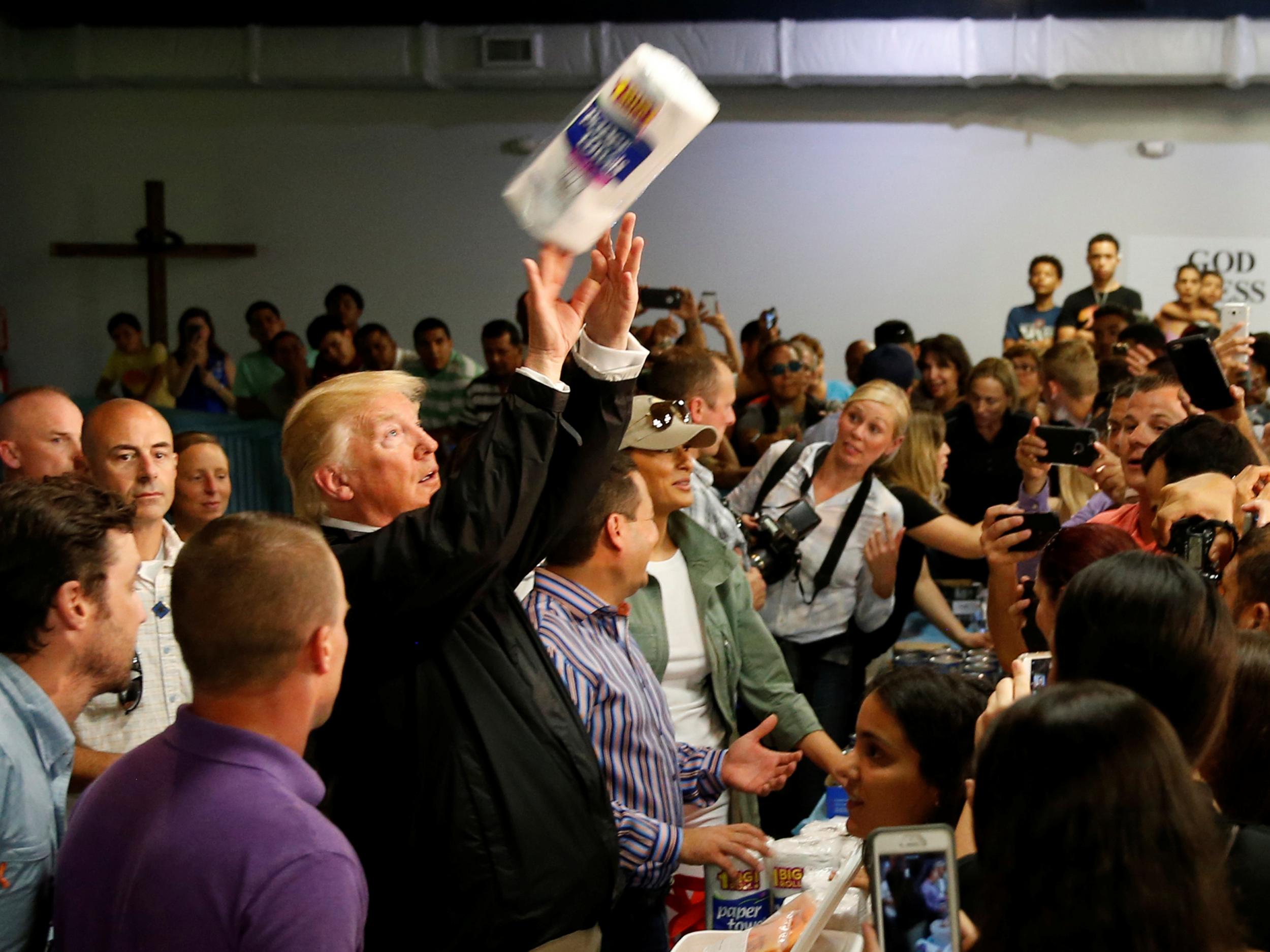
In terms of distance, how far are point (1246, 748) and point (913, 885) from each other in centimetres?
59

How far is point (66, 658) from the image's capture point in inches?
57.9

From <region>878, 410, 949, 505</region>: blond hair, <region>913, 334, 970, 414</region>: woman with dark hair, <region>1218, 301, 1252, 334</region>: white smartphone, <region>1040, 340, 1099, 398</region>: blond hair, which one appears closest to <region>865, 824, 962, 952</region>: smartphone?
<region>1218, 301, 1252, 334</region>: white smartphone

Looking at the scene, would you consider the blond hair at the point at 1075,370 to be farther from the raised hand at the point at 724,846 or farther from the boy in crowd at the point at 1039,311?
the raised hand at the point at 724,846

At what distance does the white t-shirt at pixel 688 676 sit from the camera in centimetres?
252

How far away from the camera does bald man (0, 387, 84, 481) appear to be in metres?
2.85

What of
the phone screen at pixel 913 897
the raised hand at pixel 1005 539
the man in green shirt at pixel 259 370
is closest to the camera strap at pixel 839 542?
the raised hand at pixel 1005 539

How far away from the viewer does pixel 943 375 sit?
5.57 m

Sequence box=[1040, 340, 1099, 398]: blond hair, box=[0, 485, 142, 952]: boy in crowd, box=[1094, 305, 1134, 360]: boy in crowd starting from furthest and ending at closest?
box=[1094, 305, 1134, 360]: boy in crowd < box=[1040, 340, 1099, 398]: blond hair < box=[0, 485, 142, 952]: boy in crowd

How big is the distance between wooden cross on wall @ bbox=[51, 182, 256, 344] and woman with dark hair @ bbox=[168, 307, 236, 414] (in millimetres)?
Answer: 1465

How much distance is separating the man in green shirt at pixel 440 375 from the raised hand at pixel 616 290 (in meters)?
4.68

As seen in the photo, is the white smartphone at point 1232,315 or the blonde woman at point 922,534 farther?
the blonde woman at point 922,534

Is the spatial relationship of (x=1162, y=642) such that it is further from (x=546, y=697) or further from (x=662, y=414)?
(x=662, y=414)

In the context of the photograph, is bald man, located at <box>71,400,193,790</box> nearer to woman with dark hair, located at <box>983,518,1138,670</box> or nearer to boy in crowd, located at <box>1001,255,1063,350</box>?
woman with dark hair, located at <box>983,518,1138,670</box>

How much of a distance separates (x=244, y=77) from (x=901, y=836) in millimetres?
9233
